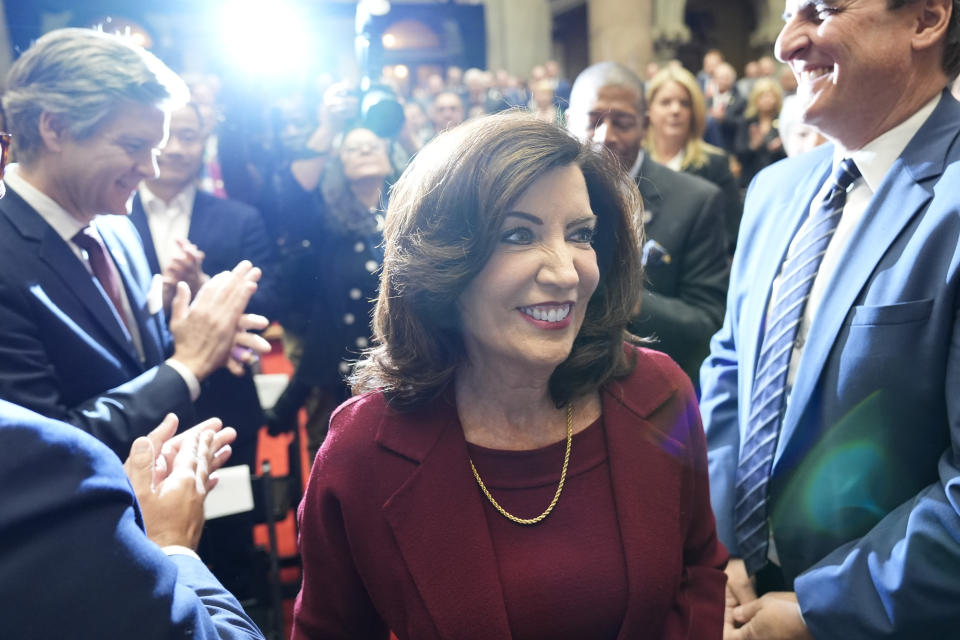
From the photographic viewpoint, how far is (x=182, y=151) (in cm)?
305

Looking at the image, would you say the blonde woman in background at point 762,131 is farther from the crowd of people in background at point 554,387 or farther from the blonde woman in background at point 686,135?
the crowd of people in background at point 554,387

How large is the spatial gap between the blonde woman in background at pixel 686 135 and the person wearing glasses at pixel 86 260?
112 inches

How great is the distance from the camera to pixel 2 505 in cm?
77

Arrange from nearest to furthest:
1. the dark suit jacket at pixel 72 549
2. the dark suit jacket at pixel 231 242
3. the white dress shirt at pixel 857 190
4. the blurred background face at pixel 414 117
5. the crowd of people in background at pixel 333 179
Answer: the dark suit jacket at pixel 72 549
the white dress shirt at pixel 857 190
the dark suit jacket at pixel 231 242
the crowd of people in background at pixel 333 179
the blurred background face at pixel 414 117

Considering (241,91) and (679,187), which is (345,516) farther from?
(241,91)

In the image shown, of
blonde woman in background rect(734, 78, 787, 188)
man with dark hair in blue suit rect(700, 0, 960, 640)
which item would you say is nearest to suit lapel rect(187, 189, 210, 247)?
man with dark hair in blue suit rect(700, 0, 960, 640)

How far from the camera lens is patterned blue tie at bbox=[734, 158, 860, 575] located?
161cm

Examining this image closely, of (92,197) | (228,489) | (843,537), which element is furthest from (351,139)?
(843,537)

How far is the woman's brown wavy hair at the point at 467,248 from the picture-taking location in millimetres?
1272

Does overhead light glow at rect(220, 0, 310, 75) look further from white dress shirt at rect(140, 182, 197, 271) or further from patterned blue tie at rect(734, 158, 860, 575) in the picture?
patterned blue tie at rect(734, 158, 860, 575)

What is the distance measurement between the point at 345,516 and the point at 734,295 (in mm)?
1151

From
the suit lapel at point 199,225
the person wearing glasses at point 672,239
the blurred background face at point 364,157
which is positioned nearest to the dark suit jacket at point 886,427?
the person wearing glasses at point 672,239

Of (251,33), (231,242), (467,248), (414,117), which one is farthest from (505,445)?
(414,117)

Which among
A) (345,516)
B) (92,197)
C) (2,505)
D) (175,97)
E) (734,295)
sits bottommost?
(345,516)
